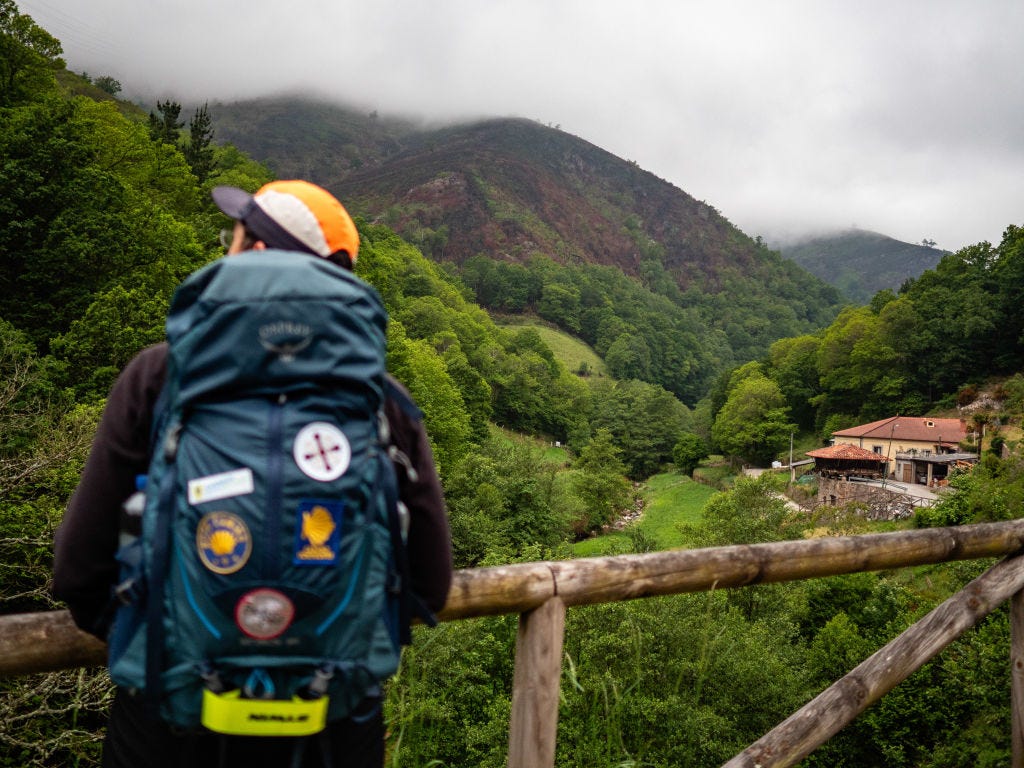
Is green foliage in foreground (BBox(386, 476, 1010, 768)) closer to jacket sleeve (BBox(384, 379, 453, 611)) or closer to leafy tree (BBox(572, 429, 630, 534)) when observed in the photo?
jacket sleeve (BBox(384, 379, 453, 611))

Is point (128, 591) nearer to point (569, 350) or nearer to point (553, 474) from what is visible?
point (553, 474)

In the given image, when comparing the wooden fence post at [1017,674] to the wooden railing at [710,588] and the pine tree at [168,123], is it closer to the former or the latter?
the wooden railing at [710,588]

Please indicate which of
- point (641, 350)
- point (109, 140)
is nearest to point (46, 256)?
point (109, 140)

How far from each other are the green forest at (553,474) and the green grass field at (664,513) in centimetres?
117

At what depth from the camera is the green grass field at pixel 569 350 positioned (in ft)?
390

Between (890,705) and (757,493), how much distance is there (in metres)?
21.3

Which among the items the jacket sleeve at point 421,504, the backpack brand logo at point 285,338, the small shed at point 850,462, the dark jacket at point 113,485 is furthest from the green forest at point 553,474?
the small shed at point 850,462

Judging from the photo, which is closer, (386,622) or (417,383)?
(386,622)

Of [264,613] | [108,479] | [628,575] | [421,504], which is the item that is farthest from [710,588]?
[108,479]

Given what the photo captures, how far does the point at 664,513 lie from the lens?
58375mm

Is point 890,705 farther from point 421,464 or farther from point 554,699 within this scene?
point 421,464

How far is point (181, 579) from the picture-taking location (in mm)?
1314

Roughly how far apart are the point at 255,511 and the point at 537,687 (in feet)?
4.78

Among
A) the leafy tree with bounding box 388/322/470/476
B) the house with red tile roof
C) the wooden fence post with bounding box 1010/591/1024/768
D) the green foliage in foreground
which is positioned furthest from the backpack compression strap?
the house with red tile roof
